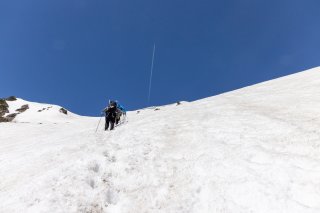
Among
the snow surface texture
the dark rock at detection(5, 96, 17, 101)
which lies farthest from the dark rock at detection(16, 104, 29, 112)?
the snow surface texture

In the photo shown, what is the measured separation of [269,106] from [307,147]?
28.2ft

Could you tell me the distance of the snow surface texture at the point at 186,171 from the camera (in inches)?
352

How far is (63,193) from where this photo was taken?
9.80 metres

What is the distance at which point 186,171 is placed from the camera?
441 inches

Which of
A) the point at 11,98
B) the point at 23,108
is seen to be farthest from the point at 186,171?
the point at 11,98

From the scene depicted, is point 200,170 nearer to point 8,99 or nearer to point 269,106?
point 269,106

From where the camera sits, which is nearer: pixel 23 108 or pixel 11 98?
pixel 23 108

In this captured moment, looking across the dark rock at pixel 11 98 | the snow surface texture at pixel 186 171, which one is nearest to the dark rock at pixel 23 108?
the dark rock at pixel 11 98

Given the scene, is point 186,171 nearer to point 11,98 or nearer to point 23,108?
point 23,108

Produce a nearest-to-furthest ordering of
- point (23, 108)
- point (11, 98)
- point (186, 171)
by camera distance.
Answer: point (186, 171), point (23, 108), point (11, 98)

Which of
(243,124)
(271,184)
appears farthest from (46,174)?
(243,124)

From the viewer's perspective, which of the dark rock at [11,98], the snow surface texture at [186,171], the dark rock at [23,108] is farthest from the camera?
the dark rock at [11,98]

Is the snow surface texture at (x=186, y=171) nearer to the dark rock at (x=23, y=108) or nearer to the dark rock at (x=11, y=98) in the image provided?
the dark rock at (x=23, y=108)

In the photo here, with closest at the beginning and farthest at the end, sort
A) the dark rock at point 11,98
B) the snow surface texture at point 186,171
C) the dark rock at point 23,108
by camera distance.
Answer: the snow surface texture at point 186,171 → the dark rock at point 23,108 → the dark rock at point 11,98
